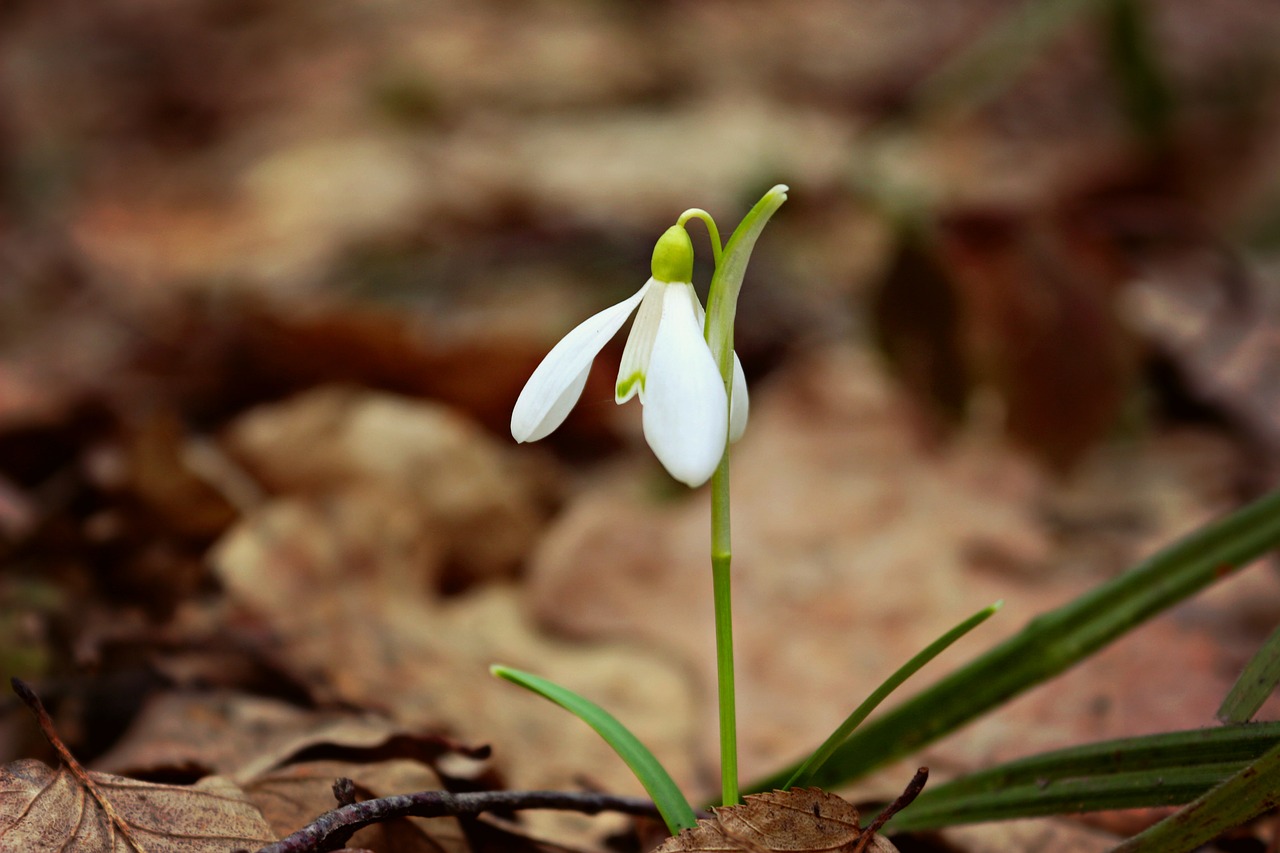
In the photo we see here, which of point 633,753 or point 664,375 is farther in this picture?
point 633,753

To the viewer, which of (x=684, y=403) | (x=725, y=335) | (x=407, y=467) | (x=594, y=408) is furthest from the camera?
(x=594, y=408)

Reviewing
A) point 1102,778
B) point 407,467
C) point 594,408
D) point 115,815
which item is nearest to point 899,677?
point 1102,778

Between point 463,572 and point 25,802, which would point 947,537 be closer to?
point 463,572

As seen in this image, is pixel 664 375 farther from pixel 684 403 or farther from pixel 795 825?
pixel 795 825

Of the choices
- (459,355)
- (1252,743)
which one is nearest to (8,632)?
(459,355)

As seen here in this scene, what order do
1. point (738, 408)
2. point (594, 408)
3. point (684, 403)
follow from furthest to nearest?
1. point (594, 408)
2. point (738, 408)
3. point (684, 403)

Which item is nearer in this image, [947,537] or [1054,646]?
[1054,646]

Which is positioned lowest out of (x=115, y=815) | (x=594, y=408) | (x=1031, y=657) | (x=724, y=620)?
(x=115, y=815)

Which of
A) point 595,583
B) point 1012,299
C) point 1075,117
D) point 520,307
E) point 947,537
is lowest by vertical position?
point 595,583
